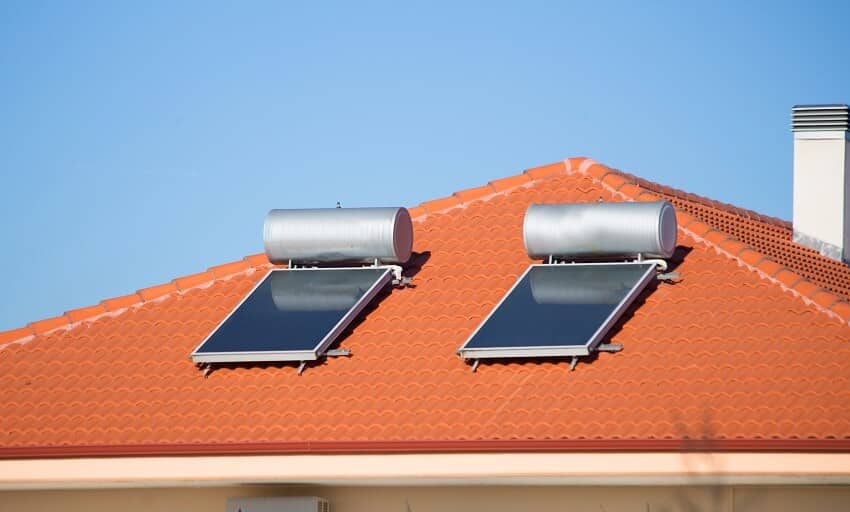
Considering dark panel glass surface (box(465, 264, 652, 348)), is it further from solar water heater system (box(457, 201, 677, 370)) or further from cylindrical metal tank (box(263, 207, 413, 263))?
cylindrical metal tank (box(263, 207, 413, 263))

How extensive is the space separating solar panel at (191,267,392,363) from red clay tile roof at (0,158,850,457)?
0.29m

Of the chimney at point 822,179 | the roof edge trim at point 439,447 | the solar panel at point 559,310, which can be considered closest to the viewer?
the roof edge trim at point 439,447

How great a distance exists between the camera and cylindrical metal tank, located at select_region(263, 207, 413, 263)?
20.3 m

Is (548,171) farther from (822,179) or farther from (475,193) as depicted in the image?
(822,179)

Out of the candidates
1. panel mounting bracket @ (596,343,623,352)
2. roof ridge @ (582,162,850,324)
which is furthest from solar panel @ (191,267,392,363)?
roof ridge @ (582,162,850,324)

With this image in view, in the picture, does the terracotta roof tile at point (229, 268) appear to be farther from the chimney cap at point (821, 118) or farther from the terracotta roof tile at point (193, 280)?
the chimney cap at point (821, 118)

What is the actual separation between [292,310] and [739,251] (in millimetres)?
4913

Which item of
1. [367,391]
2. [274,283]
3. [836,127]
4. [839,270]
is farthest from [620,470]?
[836,127]

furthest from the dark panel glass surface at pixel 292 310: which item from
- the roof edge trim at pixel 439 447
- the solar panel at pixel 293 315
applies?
the roof edge trim at pixel 439 447

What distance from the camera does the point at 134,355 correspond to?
19.9 metres

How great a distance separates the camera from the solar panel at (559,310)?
709 inches

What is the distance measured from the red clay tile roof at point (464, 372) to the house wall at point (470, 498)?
59 cm

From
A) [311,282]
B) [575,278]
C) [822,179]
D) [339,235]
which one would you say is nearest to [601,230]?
[575,278]

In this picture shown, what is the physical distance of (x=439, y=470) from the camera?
16938 mm
